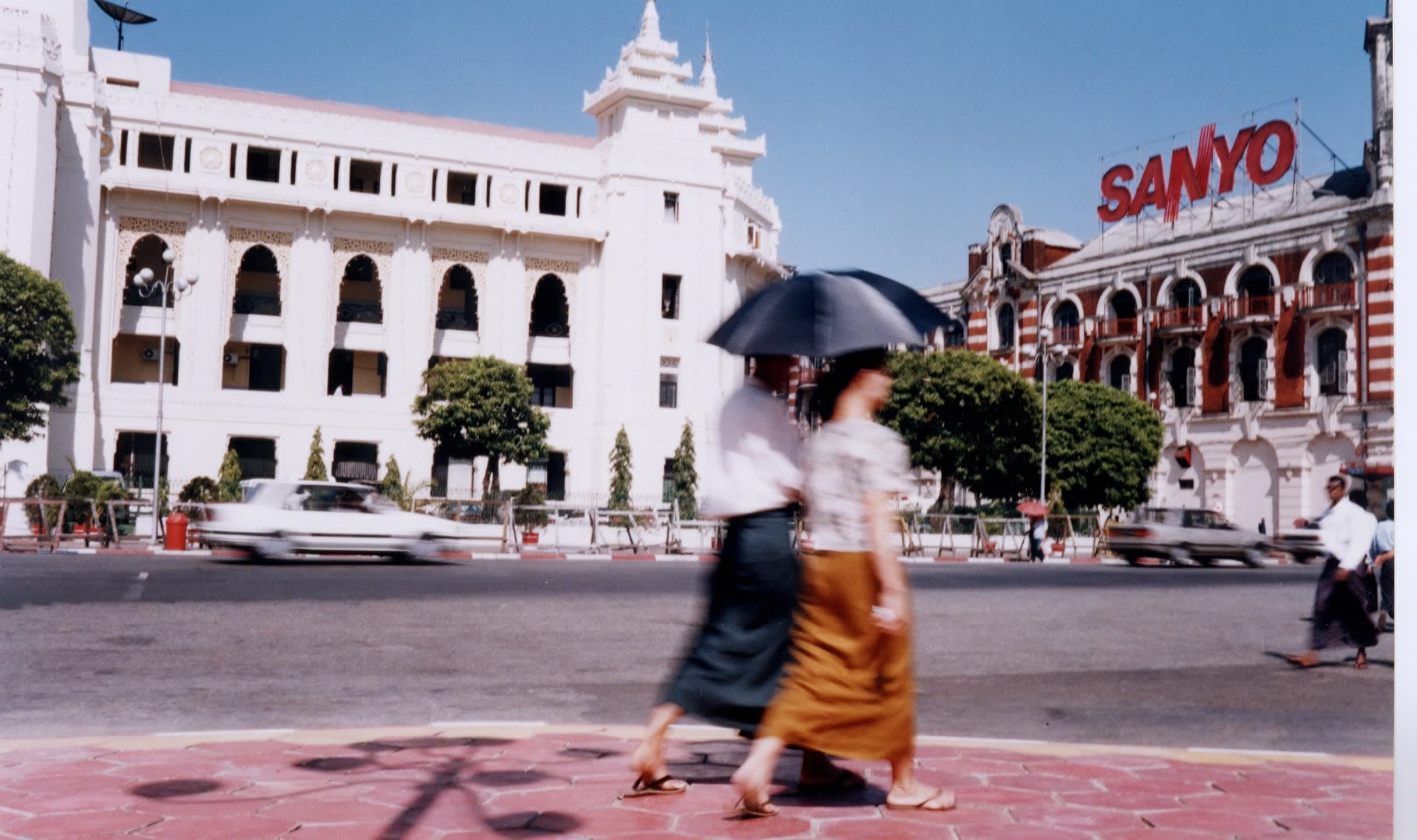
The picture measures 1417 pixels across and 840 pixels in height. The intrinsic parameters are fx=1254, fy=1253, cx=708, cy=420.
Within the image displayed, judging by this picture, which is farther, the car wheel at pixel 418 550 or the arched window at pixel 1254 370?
the arched window at pixel 1254 370

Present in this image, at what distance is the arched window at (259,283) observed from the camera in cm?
3984

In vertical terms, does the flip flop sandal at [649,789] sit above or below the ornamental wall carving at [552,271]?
below

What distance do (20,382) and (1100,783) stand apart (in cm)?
2756

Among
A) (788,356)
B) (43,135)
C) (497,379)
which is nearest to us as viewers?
(788,356)

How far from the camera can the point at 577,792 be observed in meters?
4.00

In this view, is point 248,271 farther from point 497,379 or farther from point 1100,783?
point 1100,783

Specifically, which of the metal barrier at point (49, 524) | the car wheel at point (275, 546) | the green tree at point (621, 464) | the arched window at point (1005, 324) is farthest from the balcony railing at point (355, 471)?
the car wheel at point (275, 546)

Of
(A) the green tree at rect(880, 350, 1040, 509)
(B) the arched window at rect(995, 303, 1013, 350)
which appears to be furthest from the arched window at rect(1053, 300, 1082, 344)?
(A) the green tree at rect(880, 350, 1040, 509)

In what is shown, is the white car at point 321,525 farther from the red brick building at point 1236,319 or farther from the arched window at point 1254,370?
the arched window at point 1254,370

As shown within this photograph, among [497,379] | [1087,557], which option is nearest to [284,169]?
[497,379]

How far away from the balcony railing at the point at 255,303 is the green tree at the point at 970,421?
65.2 feet

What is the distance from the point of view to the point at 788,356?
4.00 metres

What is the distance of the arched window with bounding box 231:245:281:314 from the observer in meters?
39.8

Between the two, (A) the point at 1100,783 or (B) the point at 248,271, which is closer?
(A) the point at 1100,783
